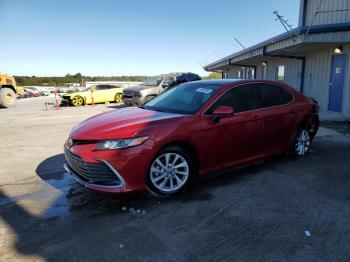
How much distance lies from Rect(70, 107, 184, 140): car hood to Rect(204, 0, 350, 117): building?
29.9 feet

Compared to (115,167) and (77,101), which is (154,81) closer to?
(77,101)

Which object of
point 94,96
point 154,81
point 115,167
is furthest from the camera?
point 94,96

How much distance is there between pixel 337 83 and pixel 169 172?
1065 centimetres

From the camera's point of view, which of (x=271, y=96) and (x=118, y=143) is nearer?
(x=118, y=143)

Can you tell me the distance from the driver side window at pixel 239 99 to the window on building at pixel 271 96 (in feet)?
0.59

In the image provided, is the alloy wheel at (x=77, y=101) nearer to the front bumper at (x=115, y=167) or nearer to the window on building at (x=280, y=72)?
the window on building at (x=280, y=72)

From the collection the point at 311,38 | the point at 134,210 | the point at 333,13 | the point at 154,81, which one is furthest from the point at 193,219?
the point at 154,81

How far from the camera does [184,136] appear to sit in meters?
4.49

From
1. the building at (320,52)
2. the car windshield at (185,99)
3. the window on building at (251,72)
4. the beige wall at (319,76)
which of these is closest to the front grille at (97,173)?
the car windshield at (185,99)

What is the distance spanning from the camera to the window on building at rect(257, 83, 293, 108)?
5668mm

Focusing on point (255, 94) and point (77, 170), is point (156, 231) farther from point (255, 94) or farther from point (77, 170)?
point (255, 94)

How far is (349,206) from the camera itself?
4.19 meters

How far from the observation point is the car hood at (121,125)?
13.8 ft

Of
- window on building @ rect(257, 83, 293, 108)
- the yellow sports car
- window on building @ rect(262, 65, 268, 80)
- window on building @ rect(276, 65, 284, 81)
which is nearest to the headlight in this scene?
window on building @ rect(257, 83, 293, 108)
